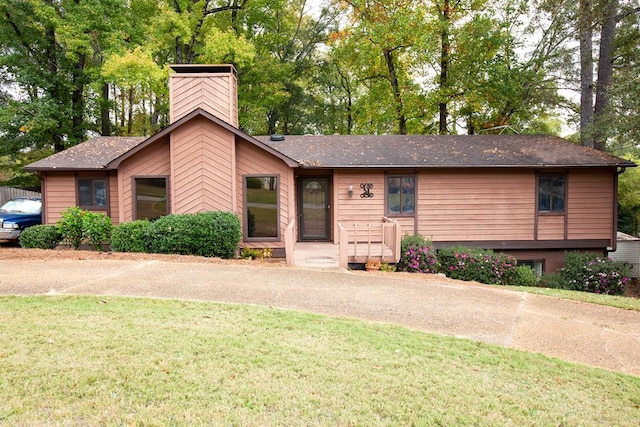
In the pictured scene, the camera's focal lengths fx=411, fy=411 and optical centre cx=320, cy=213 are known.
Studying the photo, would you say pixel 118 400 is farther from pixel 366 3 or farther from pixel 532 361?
pixel 366 3

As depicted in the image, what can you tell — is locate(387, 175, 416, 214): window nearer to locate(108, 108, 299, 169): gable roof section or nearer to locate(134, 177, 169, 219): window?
locate(108, 108, 299, 169): gable roof section

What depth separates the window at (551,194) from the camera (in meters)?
13.2

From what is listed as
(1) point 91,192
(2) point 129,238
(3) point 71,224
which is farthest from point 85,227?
(1) point 91,192

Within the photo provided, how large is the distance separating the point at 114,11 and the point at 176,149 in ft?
37.8

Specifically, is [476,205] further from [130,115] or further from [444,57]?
[130,115]

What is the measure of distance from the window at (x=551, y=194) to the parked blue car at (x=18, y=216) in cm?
1688

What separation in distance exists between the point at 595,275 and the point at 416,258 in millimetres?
5475

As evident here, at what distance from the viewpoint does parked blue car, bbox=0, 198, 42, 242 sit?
43.8 feet

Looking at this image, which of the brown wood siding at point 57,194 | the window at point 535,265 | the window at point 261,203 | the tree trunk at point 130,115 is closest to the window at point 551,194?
the window at point 535,265

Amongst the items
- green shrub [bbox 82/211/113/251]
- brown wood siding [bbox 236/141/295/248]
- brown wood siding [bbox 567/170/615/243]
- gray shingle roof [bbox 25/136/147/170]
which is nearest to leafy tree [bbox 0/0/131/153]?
gray shingle roof [bbox 25/136/147/170]

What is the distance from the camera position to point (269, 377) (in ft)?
12.3

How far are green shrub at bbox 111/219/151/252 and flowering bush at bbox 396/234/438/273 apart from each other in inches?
257

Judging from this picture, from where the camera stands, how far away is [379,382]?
3.79m

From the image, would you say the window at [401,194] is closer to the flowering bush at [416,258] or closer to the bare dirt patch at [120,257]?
the flowering bush at [416,258]
